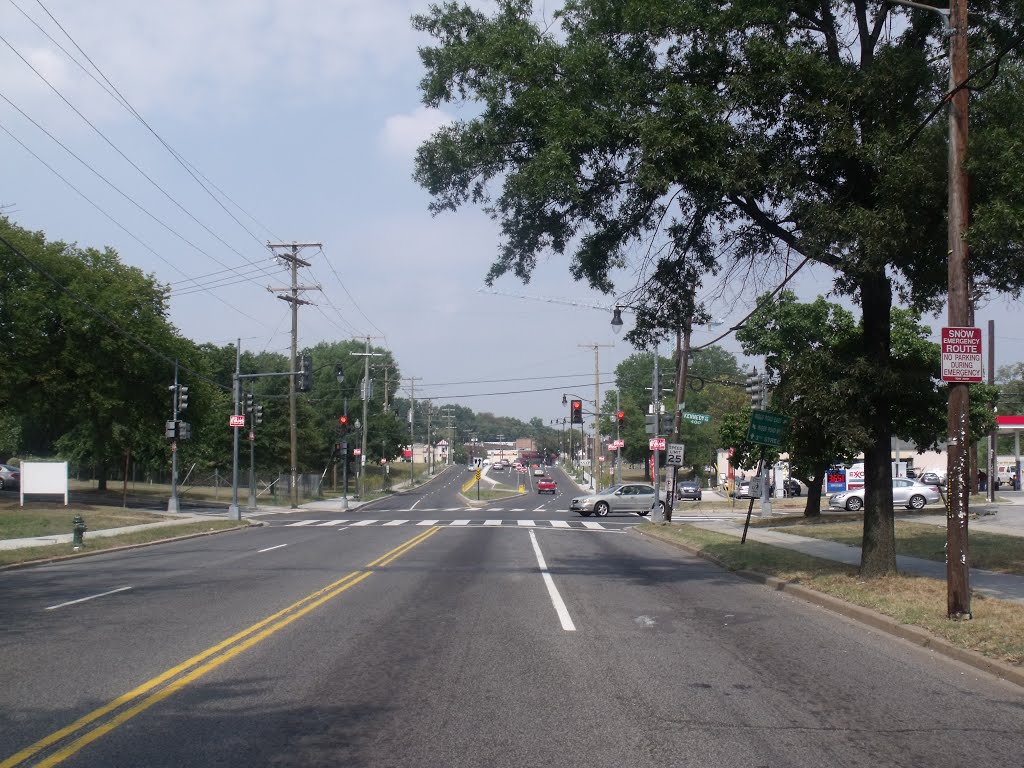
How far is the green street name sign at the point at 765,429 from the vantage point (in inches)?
747

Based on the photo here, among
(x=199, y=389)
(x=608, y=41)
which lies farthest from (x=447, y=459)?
(x=608, y=41)

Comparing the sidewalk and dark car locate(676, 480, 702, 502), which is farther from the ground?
the sidewalk

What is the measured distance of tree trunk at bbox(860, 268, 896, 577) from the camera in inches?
583

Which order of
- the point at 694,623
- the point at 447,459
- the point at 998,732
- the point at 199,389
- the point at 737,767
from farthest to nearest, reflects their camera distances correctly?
the point at 447,459, the point at 199,389, the point at 694,623, the point at 998,732, the point at 737,767

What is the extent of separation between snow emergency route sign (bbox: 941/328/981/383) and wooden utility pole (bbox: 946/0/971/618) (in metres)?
0.18

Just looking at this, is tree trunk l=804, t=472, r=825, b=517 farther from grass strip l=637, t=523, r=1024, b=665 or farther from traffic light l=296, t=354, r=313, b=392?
traffic light l=296, t=354, r=313, b=392

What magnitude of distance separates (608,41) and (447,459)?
185 metres

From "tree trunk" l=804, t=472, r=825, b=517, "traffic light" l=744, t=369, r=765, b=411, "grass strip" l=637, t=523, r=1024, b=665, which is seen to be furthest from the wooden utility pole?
"tree trunk" l=804, t=472, r=825, b=517

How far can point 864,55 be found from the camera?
48.7 ft

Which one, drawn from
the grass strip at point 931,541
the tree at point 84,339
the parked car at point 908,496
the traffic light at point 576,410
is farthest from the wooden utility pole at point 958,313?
the tree at point 84,339

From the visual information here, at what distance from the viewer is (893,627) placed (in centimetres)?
1126

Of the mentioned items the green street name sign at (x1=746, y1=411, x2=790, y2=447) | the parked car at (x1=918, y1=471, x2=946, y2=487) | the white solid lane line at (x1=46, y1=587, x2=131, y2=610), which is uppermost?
the green street name sign at (x1=746, y1=411, x2=790, y2=447)

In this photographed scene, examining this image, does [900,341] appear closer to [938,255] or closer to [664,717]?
[938,255]

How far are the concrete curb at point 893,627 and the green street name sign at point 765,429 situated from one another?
2746mm
